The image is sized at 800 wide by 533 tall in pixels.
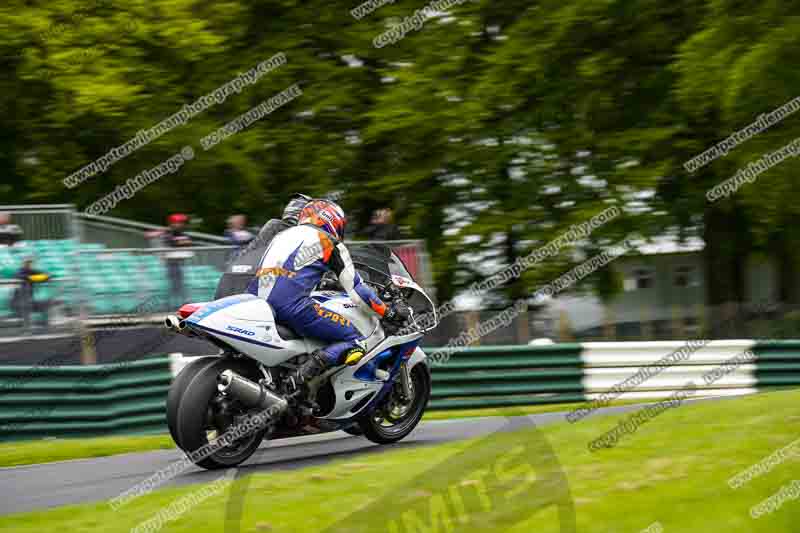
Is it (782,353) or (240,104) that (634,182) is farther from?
(240,104)

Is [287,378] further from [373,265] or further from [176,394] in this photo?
[373,265]

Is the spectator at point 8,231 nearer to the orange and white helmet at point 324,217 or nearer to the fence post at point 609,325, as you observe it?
the orange and white helmet at point 324,217

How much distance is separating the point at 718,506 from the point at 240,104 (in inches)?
617

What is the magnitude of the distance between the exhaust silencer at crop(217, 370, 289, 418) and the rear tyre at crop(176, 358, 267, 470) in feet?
0.26

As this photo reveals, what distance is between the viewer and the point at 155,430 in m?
12.4

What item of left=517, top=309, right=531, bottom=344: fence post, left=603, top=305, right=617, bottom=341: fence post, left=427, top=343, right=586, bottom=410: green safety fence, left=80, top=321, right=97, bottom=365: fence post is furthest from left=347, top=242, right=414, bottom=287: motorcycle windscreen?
left=603, top=305, right=617, bottom=341: fence post

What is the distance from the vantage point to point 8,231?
13.2 m

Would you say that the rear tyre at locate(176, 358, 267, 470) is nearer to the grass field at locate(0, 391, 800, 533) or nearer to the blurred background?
the grass field at locate(0, 391, 800, 533)

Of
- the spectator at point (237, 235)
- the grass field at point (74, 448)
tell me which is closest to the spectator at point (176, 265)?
the spectator at point (237, 235)

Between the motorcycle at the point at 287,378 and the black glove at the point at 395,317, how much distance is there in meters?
0.05

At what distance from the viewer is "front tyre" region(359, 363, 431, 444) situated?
9688 millimetres

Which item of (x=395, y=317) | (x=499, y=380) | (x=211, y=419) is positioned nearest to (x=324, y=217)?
(x=395, y=317)

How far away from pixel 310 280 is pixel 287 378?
28.9 inches

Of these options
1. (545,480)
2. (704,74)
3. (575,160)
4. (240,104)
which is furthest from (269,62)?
(545,480)
